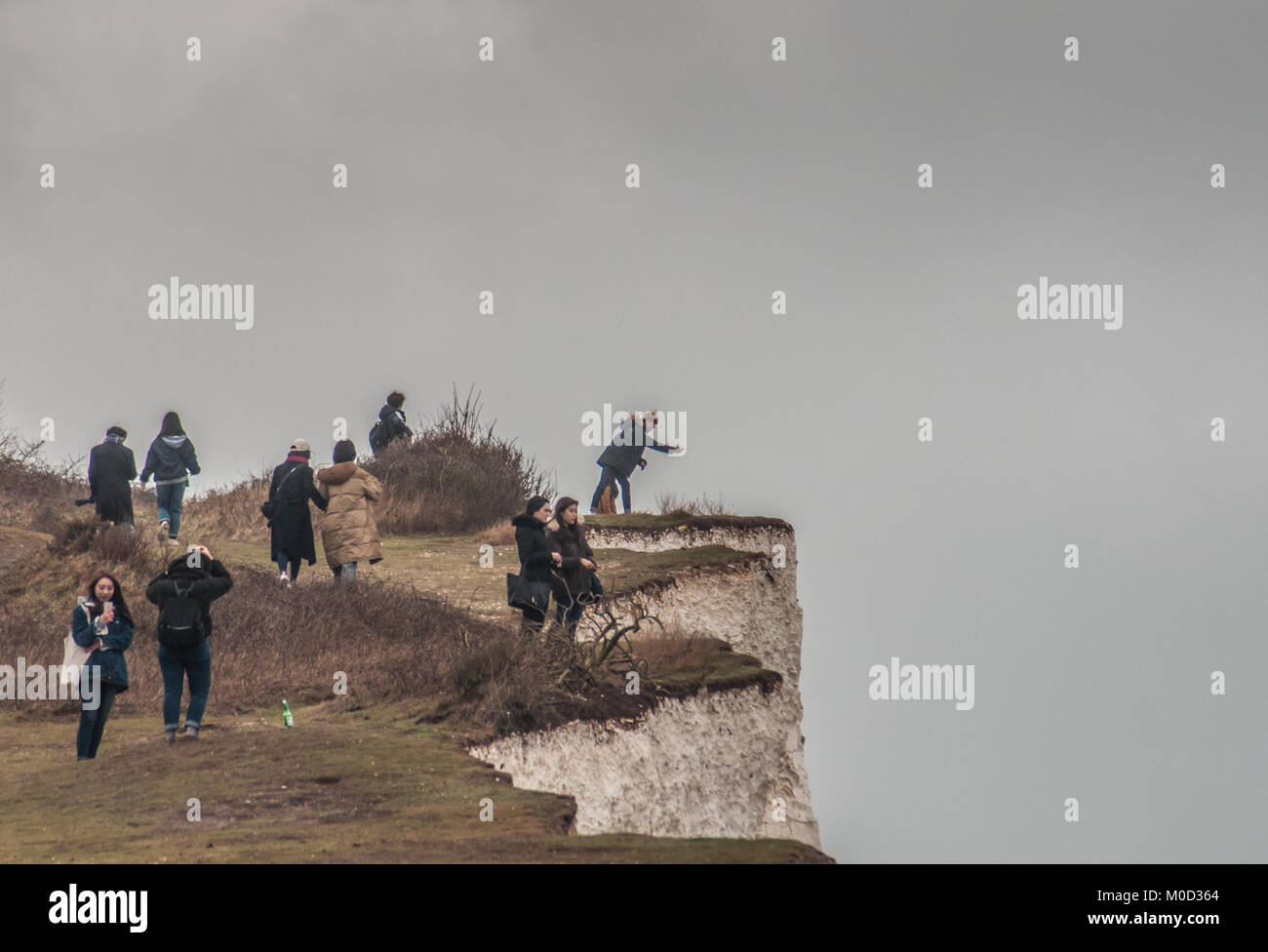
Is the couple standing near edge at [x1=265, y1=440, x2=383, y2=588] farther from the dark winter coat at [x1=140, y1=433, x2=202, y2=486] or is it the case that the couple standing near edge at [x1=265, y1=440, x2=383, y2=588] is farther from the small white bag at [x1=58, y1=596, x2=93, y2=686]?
the small white bag at [x1=58, y1=596, x2=93, y2=686]

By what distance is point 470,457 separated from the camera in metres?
32.1

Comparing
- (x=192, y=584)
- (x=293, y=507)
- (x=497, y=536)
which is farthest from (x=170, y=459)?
(x=192, y=584)

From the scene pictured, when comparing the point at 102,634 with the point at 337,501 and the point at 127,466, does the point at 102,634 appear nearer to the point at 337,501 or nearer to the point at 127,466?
the point at 337,501

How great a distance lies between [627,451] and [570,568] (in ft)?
34.5

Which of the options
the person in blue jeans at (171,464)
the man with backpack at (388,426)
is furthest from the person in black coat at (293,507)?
the man with backpack at (388,426)

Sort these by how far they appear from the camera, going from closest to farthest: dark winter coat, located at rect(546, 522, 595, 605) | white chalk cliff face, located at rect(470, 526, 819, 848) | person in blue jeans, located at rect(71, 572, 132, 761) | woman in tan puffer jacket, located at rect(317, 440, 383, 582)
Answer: person in blue jeans, located at rect(71, 572, 132, 761) → white chalk cliff face, located at rect(470, 526, 819, 848) → dark winter coat, located at rect(546, 522, 595, 605) → woman in tan puffer jacket, located at rect(317, 440, 383, 582)

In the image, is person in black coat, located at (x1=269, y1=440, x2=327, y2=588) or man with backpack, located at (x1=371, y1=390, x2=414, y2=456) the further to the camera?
man with backpack, located at (x1=371, y1=390, x2=414, y2=456)

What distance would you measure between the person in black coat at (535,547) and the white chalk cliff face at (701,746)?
152 cm

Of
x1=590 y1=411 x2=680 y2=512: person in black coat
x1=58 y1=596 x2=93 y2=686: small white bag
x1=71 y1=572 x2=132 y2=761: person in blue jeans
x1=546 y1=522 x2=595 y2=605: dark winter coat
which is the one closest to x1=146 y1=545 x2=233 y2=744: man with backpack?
x1=71 y1=572 x2=132 y2=761: person in blue jeans

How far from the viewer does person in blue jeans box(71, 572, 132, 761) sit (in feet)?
42.5

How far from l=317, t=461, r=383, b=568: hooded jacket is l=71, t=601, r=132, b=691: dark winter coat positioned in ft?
21.7

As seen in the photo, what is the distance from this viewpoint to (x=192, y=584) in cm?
1287

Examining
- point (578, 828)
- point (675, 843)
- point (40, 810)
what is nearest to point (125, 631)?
point (40, 810)
